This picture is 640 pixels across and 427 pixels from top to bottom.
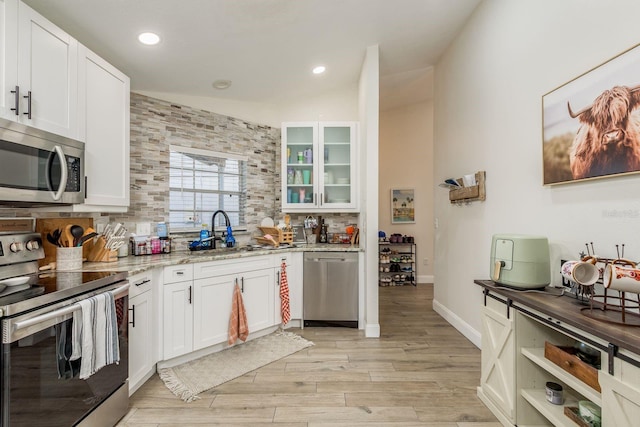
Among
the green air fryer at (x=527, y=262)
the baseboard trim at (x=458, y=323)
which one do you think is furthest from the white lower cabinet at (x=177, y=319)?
the baseboard trim at (x=458, y=323)

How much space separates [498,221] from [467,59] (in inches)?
68.4

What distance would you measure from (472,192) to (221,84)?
283 cm

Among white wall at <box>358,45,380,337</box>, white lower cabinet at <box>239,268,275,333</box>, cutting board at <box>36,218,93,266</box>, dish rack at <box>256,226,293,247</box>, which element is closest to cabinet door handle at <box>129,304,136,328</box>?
cutting board at <box>36,218,93,266</box>

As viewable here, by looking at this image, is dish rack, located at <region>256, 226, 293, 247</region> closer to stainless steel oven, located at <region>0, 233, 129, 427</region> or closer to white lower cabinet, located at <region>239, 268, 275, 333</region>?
white lower cabinet, located at <region>239, 268, 275, 333</region>

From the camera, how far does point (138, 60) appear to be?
2.67 m

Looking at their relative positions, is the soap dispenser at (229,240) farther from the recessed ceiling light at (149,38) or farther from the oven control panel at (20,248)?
the recessed ceiling light at (149,38)

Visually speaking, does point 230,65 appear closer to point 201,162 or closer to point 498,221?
point 201,162

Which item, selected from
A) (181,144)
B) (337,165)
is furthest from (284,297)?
(181,144)

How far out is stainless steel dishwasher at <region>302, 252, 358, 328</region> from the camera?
3.48m

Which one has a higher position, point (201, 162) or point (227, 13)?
point (227, 13)

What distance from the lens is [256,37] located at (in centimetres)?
269

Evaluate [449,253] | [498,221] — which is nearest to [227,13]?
[498,221]

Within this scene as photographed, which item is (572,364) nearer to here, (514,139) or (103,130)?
(514,139)

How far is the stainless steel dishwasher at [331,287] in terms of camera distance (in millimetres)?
3482
